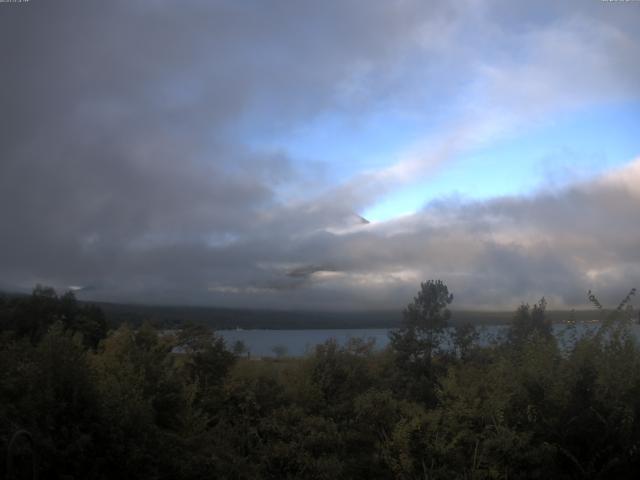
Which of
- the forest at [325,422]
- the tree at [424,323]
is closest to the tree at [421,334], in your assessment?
the tree at [424,323]

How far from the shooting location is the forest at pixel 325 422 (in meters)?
7.77

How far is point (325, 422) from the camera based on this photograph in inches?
432

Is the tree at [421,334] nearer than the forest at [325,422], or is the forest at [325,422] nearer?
the forest at [325,422]

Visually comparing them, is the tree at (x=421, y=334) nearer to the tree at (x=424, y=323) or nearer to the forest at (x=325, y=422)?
the tree at (x=424, y=323)

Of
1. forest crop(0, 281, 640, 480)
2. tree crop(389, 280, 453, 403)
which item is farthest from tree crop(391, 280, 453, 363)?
forest crop(0, 281, 640, 480)

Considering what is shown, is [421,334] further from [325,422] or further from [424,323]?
[325,422]

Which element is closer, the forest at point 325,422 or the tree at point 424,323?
the forest at point 325,422

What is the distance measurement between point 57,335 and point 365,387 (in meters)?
7.92

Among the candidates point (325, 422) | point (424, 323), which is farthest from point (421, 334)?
point (325, 422)

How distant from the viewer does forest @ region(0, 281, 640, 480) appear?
25.5ft

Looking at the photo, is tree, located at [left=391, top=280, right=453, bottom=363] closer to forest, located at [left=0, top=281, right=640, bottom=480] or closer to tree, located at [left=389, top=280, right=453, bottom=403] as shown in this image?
tree, located at [left=389, top=280, right=453, bottom=403]

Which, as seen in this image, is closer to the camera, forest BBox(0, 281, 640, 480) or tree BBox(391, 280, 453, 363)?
forest BBox(0, 281, 640, 480)

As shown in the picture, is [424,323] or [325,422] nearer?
[325,422]

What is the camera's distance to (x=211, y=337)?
16609mm
